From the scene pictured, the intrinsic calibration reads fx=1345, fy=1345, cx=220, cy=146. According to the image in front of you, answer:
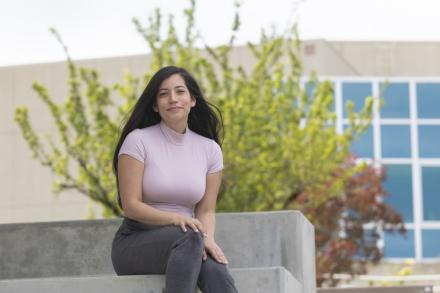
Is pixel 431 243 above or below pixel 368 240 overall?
below

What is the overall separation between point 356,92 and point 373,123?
902 millimetres

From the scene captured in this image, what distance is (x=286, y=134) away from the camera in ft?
56.5

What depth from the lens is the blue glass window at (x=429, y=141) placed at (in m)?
34.3

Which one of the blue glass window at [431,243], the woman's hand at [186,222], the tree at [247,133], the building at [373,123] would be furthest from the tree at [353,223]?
the woman's hand at [186,222]

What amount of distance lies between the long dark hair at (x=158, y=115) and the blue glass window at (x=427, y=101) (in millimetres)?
28709

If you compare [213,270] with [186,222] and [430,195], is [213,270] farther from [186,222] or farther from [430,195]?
[430,195]

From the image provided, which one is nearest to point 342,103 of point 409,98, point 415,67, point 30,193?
point 409,98

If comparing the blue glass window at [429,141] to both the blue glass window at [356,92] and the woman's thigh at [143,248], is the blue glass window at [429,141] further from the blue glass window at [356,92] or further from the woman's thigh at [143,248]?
the woman's thigh at [143,248]

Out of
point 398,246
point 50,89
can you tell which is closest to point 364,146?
point 398,246

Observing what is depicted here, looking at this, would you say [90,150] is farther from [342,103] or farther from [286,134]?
[342,103]

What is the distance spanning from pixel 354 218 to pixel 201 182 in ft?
78.1

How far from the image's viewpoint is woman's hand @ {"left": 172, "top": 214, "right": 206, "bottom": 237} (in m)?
5.58

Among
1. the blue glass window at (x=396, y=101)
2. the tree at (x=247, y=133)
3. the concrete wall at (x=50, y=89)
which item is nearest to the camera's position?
the tree at (x=247, y=133)

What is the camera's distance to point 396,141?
34188 mm
